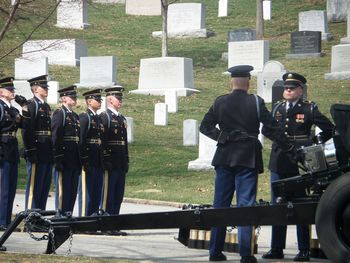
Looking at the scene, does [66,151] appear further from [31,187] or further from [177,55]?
[177,55]

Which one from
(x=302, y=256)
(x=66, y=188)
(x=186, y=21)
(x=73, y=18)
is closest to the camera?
(x=302, y=256)

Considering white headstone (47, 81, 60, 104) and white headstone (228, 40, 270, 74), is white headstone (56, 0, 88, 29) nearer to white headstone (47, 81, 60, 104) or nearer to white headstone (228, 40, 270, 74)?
white headstone (228, 40, 270, 74)

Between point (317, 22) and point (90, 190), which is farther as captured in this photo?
point (317, 22)

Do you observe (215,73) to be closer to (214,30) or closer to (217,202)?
(214,30)

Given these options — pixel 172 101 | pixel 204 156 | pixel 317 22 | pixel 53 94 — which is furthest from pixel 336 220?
pixel 317 22

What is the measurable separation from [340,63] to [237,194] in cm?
2063

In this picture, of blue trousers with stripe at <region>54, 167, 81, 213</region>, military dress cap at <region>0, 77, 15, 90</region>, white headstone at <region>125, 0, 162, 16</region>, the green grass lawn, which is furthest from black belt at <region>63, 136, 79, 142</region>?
white headstone at <region>125, 0, 162, 16</region>

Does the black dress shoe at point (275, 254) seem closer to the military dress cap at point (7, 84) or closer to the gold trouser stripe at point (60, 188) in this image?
the gold trouser stripe at point (60, 188)

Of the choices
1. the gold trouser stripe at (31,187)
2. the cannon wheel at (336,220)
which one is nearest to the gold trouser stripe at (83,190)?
the gold trouser stripe at (31,187)

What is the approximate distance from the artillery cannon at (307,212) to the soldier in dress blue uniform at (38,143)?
3.58 m

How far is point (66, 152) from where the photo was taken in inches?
545

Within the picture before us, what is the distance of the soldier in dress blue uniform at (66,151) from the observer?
544 inches

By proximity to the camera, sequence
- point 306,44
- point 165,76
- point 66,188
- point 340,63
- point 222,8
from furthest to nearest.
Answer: point 222,8
point 306,44
point 165,76
point 340,63
point 66,188

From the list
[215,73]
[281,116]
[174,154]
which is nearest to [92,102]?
[281,116]
